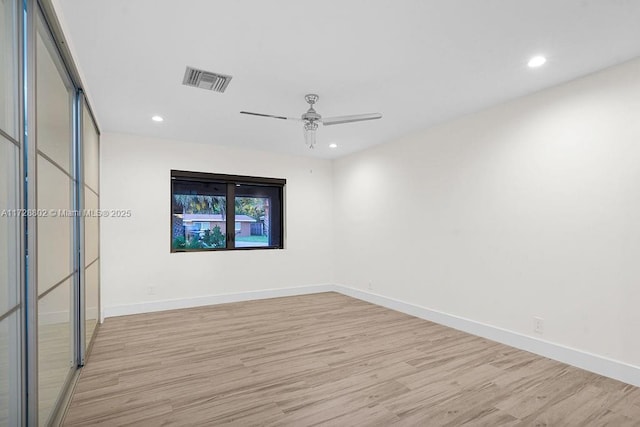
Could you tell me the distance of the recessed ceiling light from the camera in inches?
106

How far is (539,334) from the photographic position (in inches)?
130

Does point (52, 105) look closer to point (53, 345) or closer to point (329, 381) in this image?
point (53, 345)

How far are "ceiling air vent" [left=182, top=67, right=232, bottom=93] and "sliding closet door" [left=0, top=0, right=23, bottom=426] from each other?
1.50m

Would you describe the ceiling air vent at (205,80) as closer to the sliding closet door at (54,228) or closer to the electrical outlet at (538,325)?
the sliding closet door at (54,228)

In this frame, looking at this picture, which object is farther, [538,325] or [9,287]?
[538,325]

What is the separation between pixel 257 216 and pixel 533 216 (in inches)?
169

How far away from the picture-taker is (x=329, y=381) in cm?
271

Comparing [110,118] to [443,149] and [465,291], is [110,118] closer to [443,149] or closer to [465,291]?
[443,149]

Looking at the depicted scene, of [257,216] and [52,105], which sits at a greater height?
[52,105]

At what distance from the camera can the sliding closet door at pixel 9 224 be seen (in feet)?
4.27

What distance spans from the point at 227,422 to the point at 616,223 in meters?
3.35

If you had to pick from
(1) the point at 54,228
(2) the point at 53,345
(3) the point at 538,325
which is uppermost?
(1) the point at 54,228

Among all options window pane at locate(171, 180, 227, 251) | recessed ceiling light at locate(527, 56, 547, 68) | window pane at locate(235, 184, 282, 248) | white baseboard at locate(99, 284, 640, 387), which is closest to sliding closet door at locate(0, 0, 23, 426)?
recessed ceiling light at locate(527, 56, 547, 68)

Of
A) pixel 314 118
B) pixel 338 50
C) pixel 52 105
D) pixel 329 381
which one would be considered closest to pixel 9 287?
pixel 52 105
